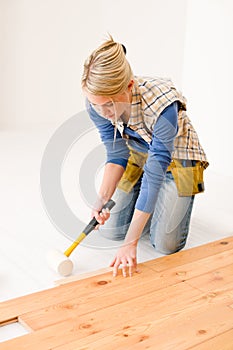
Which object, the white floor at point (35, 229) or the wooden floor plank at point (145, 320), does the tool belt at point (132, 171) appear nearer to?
the white floor at point (35, 229)

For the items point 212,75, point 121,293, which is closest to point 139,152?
point 121,293

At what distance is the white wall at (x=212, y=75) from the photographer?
3172 mm

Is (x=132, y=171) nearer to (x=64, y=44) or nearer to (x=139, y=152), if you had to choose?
(x=139, y=152)

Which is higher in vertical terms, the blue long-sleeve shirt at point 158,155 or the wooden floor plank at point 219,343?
→ the blue long-sleeve shirt at point 158,155

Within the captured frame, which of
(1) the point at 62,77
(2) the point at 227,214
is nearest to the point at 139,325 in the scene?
(2) the point at 227,214

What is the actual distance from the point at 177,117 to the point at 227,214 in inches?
34.8

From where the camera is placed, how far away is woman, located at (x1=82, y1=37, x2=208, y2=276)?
5.85 ft

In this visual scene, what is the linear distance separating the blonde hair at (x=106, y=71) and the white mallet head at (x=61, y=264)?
23.9 inches

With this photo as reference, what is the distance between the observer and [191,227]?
8.23 ft

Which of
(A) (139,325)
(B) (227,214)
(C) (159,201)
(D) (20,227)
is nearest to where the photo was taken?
(A) (139,325)

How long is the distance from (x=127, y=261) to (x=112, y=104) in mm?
539

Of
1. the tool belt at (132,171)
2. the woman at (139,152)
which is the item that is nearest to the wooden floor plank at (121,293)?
the woman at (139,152)

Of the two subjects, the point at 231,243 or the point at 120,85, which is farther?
the point at 231,243

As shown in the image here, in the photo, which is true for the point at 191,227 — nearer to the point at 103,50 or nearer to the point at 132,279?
the point at 132,279
